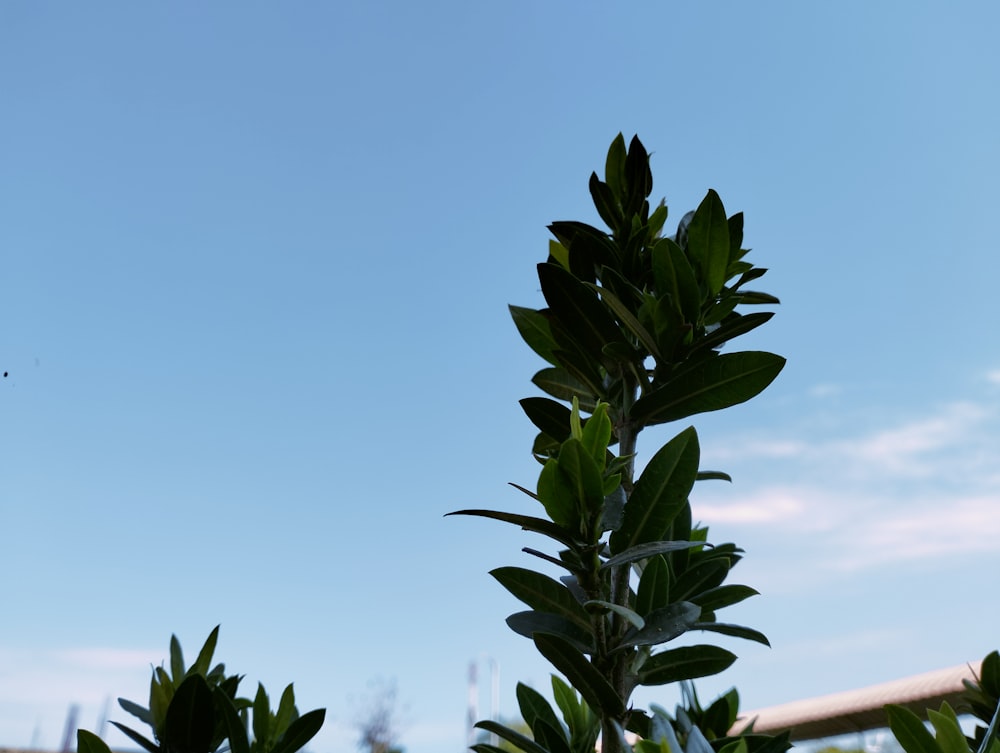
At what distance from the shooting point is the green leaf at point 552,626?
2.32ft

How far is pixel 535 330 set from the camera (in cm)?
99

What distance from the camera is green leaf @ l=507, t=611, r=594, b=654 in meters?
0.71

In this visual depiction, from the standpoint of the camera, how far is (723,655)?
30.5 inches

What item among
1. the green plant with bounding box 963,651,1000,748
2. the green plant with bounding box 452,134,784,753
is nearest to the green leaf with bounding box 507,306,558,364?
the green plant with bounding box 452,134,784,753

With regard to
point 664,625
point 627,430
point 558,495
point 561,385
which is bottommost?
point 664,625

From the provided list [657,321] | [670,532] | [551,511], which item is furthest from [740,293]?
[551,511]

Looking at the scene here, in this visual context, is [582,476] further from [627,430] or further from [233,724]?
[233,724]

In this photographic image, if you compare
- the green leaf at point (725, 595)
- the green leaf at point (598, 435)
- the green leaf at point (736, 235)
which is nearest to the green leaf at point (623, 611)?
the green leaf at point (598, 435)

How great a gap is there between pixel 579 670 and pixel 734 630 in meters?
0.18

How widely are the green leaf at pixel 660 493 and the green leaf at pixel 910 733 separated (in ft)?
0.72

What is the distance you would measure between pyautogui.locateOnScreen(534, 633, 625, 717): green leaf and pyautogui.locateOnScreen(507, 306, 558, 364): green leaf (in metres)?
0.39

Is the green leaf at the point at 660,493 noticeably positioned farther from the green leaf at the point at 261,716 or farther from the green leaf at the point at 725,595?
the green leaf at the point at 261,716

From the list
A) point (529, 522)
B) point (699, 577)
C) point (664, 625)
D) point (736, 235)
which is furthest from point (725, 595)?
point (736, 235)

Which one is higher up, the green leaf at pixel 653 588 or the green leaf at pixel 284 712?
the green leaf at pixel 653 588
